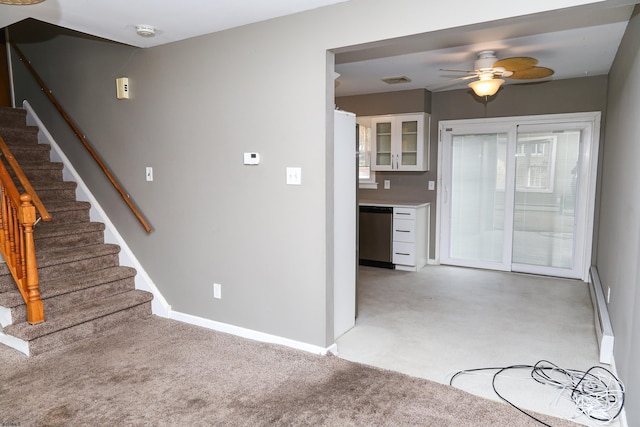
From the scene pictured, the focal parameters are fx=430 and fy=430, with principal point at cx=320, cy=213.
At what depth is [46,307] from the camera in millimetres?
3303

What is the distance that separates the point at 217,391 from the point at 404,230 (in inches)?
136

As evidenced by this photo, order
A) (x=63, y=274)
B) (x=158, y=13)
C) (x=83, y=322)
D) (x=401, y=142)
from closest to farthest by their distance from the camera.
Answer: (x=158, y=13)
(x=83, y=322)
(x=63, y=274)
(x=401, y=142)

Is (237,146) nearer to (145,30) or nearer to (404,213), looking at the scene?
(145,30)

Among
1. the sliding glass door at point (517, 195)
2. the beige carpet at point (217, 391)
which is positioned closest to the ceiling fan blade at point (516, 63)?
the sliding glass door at point (517, 195)

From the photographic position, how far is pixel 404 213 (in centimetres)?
542

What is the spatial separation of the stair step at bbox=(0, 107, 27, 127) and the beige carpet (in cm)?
261

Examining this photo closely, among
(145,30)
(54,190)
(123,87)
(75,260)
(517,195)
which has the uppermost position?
(145,30)


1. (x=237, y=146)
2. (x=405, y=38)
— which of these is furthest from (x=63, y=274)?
(x=405, y=38)

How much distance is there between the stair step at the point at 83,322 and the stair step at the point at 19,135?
2.01 m

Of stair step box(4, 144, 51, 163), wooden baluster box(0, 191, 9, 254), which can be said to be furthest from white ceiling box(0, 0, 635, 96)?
stair step box(4, 144, 51, 163)

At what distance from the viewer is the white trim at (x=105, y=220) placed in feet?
12.6

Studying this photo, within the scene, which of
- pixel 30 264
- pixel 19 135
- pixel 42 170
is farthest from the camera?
pixel 19 135

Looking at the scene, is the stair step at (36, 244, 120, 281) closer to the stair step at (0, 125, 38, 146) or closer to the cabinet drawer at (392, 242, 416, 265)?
the stair step at (0, 125, 38, 146)

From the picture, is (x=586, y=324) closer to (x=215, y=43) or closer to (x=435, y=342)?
(x=435, y=342)
